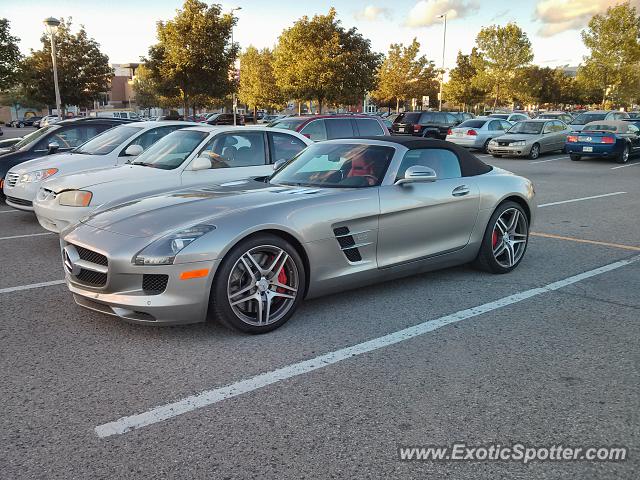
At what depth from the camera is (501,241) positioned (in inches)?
222

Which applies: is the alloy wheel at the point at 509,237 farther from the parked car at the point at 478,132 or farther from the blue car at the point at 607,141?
the parked car at the point at 478,132

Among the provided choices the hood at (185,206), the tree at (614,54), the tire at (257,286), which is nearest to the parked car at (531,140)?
the hood at (185,206)

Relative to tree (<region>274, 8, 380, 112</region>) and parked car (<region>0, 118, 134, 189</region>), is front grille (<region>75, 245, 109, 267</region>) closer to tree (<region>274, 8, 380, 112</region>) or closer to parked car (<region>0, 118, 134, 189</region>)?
parked car (<region>0, 118, 134, 189</region>)

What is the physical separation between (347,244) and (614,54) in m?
51.8

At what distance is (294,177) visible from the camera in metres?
5.06

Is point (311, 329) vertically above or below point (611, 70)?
below

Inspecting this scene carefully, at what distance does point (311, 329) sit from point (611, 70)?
51380 mm

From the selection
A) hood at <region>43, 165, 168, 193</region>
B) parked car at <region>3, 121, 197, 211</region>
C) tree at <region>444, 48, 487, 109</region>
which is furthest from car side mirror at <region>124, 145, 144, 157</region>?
tree at <region>444, 48, 487, 109</region>

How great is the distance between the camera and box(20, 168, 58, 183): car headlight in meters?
8.10

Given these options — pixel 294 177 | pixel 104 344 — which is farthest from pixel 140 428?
pixel 294 177

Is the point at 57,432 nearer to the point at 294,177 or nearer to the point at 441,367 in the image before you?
the point at 441,367

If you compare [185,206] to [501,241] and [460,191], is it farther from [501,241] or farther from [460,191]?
[501,241]

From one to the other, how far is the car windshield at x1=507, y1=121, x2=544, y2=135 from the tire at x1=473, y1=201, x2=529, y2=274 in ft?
56.0

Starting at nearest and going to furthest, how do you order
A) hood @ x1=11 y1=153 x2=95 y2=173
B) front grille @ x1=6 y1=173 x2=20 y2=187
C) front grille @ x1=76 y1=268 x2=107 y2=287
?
front grille @ x1=76 y1=268 x2=107 y2=287 → hood @ x1=11 y1=153 x2=95 y2=173 → front grille @ x1=6 y1=173 x2=20 y2=187
